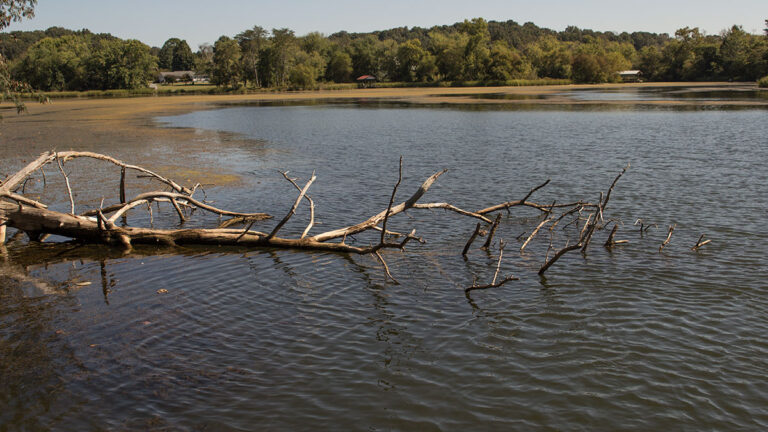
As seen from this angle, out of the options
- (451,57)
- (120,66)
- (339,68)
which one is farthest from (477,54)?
(120,66)

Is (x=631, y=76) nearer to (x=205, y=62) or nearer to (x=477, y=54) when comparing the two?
(x=477, y=54)

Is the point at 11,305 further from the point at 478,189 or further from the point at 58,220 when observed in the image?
the point at 478,189

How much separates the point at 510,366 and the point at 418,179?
49.2 ft

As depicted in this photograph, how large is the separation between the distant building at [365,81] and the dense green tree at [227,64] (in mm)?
33703

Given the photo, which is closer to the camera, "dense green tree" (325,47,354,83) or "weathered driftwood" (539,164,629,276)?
"weathered driftwood" (539,164,629,276)

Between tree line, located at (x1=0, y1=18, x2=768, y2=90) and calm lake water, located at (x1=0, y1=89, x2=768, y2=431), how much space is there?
11872cm

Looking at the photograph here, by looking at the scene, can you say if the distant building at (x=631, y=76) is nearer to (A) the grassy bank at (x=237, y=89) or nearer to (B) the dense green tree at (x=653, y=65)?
(B) the dense green tree at (x=653, y=65)

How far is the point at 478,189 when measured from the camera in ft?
65.7

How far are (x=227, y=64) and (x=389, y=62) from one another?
1893 inches

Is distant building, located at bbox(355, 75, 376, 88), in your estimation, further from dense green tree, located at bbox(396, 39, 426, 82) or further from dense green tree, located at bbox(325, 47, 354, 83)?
dense green tree, located at bbox(396, 39, 426, 82)

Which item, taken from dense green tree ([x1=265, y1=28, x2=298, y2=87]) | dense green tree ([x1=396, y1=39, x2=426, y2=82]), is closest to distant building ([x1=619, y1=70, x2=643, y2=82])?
dense green tree ([x1=396, y1=39, x2=426, y2=82])

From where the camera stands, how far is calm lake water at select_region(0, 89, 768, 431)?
6.77 meters

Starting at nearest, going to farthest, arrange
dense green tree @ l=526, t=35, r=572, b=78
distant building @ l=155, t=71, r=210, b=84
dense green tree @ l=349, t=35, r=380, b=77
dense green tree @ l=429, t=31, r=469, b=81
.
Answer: dense green tree @ l=429, t=31, r=469, b=81 < dense green tree @ l=526, t=35, r=572, b=78 < dense green tree @ l=349, t=35, r=380, b=77 < distant building @ l=155, t=71, r=210, b=84

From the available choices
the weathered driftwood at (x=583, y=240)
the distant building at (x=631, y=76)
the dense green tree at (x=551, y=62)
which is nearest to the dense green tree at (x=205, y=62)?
the dense green tree at (x=551, y=62)
